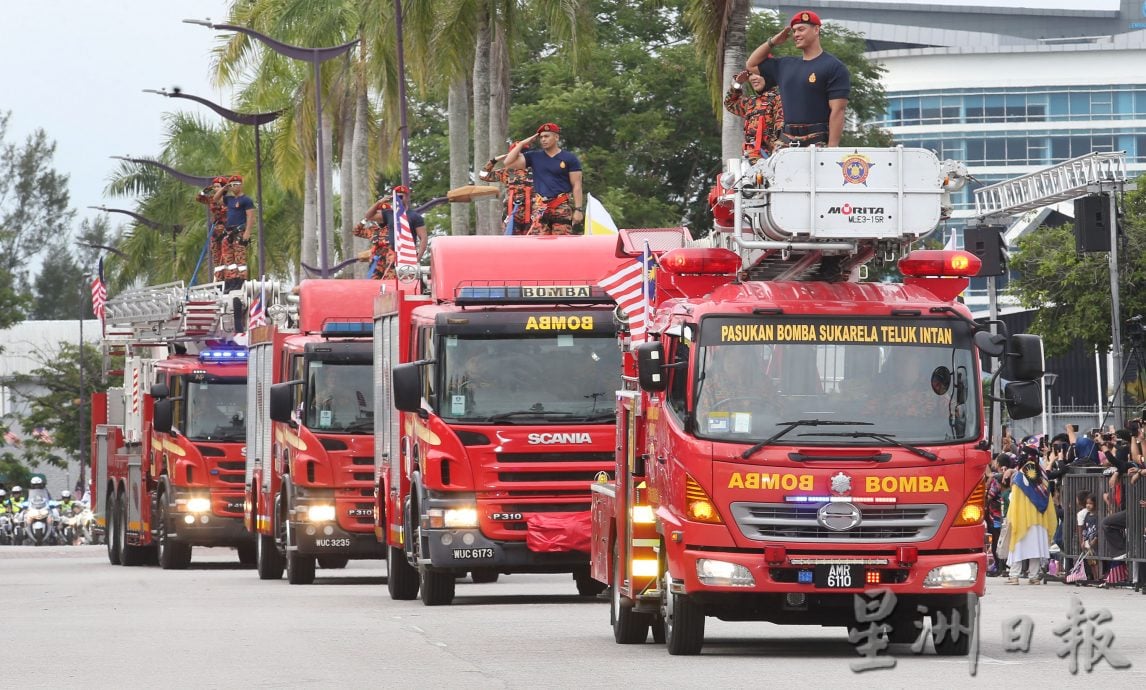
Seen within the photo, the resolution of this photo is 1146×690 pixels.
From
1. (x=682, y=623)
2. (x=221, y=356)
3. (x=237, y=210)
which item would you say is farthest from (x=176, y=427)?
(x=682, y=623)

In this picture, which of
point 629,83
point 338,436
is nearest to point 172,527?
point 338,436

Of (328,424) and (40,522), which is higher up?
(328,424)

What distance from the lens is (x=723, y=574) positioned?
574 inches

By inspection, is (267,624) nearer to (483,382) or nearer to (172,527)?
(483,382)

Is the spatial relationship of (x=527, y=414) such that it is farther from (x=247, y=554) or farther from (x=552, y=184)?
(x=247, y=554)

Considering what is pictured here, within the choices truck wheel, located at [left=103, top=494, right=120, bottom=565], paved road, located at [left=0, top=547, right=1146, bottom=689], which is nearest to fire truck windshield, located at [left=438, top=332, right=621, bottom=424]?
paved road, located at [left=0, top=547, right=1146, bottom=689]

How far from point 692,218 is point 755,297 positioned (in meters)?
45.2

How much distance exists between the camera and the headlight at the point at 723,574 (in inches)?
573

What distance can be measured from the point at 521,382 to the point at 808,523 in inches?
279

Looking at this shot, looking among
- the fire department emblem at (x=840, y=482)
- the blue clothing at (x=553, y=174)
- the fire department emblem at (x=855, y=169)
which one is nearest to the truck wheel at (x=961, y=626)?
the fire department emblem at (x=840, y=482)

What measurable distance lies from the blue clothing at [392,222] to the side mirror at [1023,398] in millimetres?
18293

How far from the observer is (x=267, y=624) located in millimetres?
20094

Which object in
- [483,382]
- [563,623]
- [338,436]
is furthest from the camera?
[338,436]

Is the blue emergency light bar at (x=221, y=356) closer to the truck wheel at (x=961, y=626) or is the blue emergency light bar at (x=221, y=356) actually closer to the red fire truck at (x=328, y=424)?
the red fire truck at (x=328, y=424)
